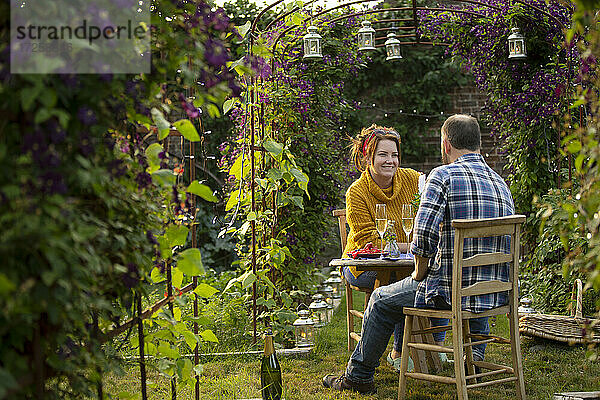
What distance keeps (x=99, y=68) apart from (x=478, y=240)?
2190mm

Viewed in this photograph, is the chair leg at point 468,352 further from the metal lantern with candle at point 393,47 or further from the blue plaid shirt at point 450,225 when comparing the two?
the metal lantern with candle at point 393,47

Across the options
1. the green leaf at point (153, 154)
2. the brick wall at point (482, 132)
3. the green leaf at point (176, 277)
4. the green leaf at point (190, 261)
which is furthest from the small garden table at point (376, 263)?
the brick wall at point (482, 132)

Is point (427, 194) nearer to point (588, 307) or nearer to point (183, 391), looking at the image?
point (183, 391)

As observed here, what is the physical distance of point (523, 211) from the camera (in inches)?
222

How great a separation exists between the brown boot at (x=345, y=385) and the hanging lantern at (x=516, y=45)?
124 inches

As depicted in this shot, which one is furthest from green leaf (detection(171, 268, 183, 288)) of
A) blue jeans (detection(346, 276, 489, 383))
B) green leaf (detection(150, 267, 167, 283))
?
blue jeans (detection(346, 276, 489, 383))

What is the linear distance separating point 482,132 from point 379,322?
16.4 ft

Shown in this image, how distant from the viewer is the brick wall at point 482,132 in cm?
770

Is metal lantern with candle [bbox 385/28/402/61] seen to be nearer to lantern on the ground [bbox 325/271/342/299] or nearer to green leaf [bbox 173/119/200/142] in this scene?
lantern on the ground [bbox 325/271/342/299]

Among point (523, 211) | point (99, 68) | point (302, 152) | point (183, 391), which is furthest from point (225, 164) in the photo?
point (99, 68)

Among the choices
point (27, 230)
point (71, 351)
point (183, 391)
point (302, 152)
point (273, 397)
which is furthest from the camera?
point (302, 152)

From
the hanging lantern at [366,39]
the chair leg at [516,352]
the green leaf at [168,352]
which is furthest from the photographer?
the hanging lantern at [366,39]

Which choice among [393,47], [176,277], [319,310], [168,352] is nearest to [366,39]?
[393,47]

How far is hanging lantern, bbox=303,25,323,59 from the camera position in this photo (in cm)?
488
